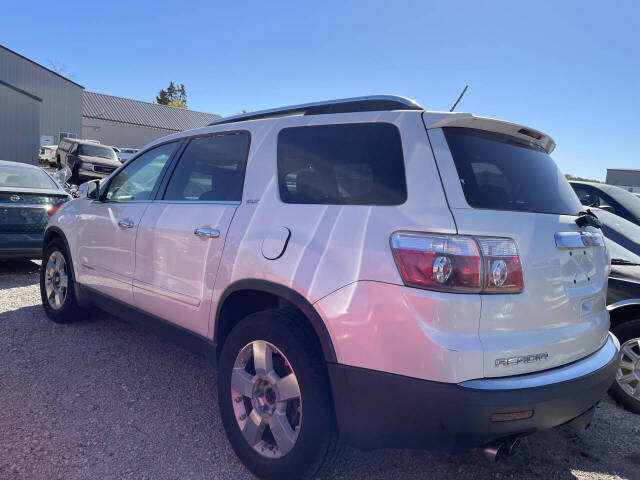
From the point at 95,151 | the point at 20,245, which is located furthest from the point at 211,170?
the point at 95,151

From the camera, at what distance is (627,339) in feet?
11.5

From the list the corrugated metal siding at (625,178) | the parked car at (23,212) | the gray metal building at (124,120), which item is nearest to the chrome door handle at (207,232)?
the parked car at (23,212)

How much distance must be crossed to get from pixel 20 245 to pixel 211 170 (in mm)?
4232

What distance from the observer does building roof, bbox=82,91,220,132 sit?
50.8 meters

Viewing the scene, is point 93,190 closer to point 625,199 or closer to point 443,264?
point 443,264

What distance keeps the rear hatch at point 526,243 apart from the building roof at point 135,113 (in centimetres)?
5057

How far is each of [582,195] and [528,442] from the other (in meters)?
4.69

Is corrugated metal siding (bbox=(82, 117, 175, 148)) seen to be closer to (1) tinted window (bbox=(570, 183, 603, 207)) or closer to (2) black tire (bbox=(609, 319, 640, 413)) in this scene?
(1) tinted window (bbox=(570, 183, 603, 207))

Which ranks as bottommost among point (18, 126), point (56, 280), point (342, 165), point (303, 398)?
point (56, 280)

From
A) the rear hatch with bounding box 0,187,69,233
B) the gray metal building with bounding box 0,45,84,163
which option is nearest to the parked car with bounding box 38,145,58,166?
the gray metal building with bounding box 0,45,84,163

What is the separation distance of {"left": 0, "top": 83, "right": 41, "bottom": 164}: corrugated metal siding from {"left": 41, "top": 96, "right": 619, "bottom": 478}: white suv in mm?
23882

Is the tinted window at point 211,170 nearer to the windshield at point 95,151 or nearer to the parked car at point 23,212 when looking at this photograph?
the parked car at point 23,212

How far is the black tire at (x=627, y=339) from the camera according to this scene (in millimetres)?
3459

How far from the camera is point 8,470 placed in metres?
2.33
